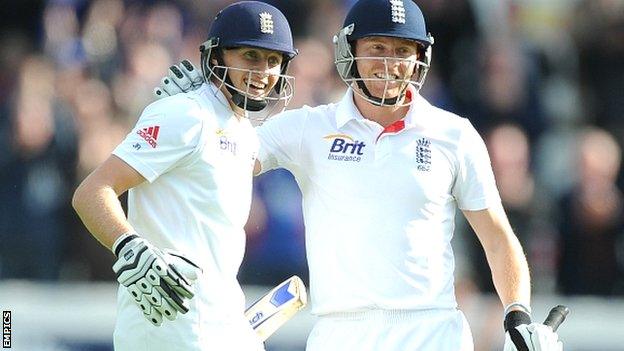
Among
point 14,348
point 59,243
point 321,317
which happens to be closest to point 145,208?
point 321,317

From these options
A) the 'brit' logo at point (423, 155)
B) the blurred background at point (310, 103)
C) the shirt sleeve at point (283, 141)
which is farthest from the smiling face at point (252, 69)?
the blurred background at point (310, 103)

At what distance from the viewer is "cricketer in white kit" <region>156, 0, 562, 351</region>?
543cm

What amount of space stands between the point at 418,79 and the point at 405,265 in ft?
2.47

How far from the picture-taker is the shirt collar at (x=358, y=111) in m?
5.61

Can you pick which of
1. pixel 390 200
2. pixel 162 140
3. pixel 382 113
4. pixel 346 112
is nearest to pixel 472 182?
pixel 390 200

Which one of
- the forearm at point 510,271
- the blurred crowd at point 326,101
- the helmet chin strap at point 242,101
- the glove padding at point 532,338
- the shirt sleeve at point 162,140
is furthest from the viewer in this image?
the blurred crowd at point 326,101

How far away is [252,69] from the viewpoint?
17.9 feet

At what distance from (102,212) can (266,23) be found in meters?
1.02

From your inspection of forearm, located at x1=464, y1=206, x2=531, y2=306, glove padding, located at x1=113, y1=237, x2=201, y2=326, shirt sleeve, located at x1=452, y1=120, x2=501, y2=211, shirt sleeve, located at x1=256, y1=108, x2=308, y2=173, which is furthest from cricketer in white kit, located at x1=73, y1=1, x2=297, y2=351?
forearm, located at x1=464, y1=206, x2=531, y2=306

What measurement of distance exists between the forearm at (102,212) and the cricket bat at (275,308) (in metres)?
1.04

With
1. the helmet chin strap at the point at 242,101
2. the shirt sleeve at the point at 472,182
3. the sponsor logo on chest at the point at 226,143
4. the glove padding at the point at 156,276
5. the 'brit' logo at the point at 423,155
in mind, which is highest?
the helmet chin strap at the point at 242,101

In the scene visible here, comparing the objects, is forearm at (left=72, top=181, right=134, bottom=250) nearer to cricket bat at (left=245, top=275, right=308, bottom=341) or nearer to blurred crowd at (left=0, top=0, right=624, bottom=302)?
cricket bat at (left=245, top=275, right=308, bottom=341)

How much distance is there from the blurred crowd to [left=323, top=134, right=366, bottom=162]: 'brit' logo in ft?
11.9

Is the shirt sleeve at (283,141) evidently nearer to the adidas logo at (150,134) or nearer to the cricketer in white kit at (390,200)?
the cricketer in white kit at (390,200)
